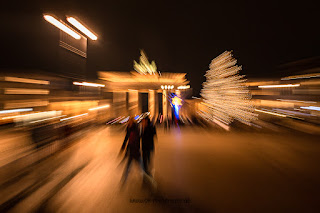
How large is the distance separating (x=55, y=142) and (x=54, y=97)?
1706mm

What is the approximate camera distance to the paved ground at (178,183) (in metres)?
1.88

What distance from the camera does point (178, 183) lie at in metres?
2.41

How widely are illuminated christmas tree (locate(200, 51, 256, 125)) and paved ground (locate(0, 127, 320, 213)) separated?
143 inches

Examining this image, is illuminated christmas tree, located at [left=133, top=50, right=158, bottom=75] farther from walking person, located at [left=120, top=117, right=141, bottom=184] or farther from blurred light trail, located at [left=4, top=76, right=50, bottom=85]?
blurred light trail, located at [left=4, top=76, right=50, bottom=85]

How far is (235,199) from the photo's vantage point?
6.55 feet

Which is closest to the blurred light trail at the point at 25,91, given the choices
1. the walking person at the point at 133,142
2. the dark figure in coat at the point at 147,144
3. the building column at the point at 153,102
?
the walking person at the point at 133,142

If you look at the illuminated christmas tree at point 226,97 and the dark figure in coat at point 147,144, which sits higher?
the illuminated christmas tree at point 226,97

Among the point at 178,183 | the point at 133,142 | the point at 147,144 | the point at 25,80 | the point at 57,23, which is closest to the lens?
the point at 178,183

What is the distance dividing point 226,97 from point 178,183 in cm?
724

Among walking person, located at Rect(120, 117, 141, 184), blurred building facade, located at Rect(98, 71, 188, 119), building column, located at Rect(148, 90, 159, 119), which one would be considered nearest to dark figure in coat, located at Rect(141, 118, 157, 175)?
walking person, located at Rect(120, 117, 141, 184)

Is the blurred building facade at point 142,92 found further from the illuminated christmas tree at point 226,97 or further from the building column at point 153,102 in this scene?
the illuminated christmas tree at point 226,97

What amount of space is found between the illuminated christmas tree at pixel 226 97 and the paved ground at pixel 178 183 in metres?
3.63

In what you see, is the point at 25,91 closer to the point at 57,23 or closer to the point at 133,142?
the point at 57,23

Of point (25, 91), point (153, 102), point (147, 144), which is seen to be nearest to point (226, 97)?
point (153, 102)
